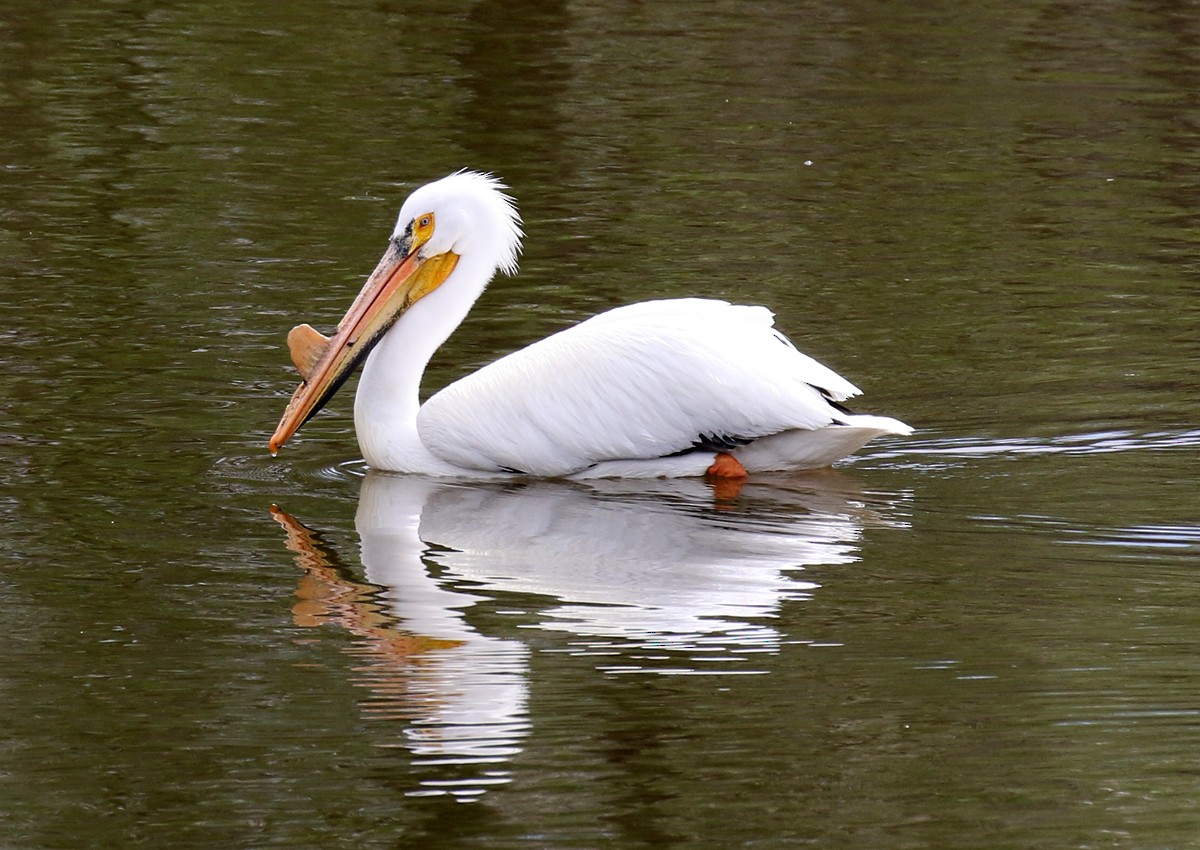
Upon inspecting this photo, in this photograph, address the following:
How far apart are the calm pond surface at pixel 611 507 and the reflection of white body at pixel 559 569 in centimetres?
2

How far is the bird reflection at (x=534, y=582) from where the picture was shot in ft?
13.5

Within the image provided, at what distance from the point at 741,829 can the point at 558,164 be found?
7252 mm

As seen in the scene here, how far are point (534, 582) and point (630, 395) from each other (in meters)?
1.13

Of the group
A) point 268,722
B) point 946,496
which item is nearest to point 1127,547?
point 946,496

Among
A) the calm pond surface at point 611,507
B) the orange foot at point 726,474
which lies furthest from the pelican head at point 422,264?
the orange foot at point 726,474

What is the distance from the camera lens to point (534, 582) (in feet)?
16.3

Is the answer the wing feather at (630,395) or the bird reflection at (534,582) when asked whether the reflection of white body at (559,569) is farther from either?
the wing feather at (630,395)

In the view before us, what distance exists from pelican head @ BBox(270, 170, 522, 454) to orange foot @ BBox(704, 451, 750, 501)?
3.33 ft

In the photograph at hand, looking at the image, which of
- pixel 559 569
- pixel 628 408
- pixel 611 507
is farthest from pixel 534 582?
pixel 628 408

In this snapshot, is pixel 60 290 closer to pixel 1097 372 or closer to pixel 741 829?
pixel 1097 372

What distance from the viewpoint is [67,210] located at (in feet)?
30.1

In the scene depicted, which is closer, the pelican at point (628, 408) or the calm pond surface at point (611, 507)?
the calm pond surface at point (611, 507)

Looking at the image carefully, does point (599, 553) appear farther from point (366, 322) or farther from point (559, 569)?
point (366, 322)

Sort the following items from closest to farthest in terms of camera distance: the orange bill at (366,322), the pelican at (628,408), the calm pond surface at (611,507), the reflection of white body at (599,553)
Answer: the calm pond surface at (611,507) → the reflection of white body at (599,553) → the pelican at (628,408) → the orange bill at (366,322)
